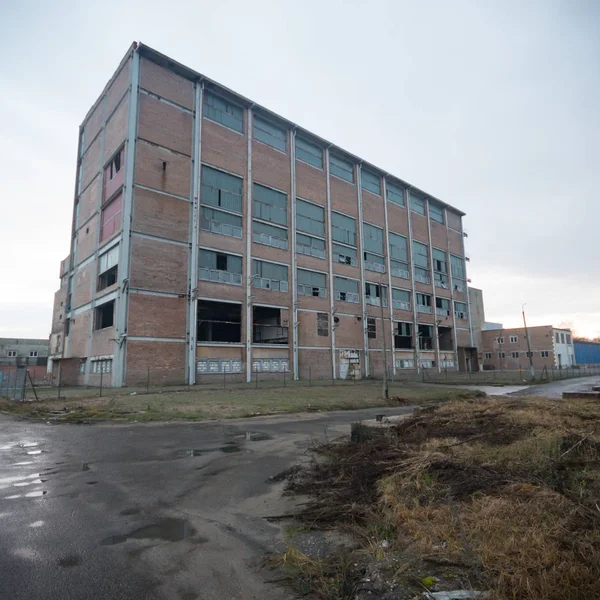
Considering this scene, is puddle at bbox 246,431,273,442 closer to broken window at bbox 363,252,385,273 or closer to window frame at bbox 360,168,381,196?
broken window at bbox 363,252,385,273

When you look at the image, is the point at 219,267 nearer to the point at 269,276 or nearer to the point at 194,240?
the point at 194,240

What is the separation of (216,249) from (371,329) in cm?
2202

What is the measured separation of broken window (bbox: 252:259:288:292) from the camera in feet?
133

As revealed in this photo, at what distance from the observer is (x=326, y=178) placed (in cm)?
4991

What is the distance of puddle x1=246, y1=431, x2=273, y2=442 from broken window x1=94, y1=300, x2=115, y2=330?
89.1 feet

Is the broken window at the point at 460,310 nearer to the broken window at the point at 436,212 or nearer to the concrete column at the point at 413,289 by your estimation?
the concrete column at the point at 413,289

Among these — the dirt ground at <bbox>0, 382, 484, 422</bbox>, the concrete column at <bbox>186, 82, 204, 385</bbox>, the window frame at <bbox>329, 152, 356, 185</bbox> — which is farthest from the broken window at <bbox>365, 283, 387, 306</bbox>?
the dirt ground at <bbox>0, 382, 484, 422</bbox>

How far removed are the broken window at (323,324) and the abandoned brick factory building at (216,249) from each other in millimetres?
171

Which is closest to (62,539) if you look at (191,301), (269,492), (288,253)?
(269,492)

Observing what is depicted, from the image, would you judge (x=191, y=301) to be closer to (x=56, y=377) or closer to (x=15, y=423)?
(x=56, y=377)

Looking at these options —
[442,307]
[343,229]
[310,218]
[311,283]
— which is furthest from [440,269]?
[311,283]

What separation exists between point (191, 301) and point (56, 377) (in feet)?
56.2

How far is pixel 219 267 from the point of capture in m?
37.9

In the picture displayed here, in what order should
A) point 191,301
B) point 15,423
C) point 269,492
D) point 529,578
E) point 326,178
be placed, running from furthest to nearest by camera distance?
point 326,178, point 191,301, point 15,423, point 269,492, point 529,578
